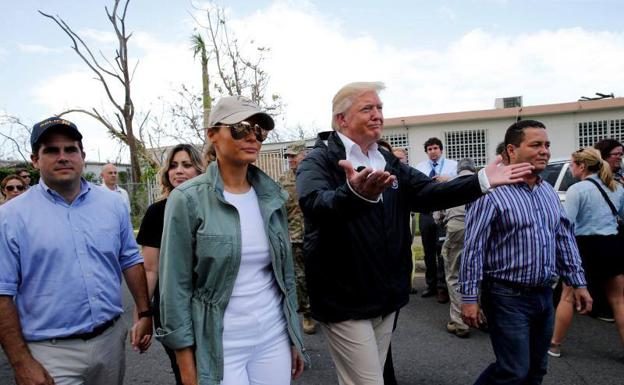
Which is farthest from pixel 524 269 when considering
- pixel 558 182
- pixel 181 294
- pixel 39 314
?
pixel 558 182

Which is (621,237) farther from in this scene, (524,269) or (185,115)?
(185,115)

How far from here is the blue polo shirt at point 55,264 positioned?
82.0 inches

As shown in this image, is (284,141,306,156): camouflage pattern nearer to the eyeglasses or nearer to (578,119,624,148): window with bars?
the eyeglasses

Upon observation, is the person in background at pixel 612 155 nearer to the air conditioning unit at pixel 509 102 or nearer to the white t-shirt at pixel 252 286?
the white t-shirt at pixel 252 286

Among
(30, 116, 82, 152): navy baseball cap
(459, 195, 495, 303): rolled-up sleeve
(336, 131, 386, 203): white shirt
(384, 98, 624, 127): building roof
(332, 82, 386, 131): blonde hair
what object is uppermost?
(384, 98, 624, 127): building roof

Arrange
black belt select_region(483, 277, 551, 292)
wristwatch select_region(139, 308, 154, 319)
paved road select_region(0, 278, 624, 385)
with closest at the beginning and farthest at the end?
wristwatch select_region(139, 308, 154, 319), black belt select_region(483, 277, 551, 292), paved road select_region(0, 278, 624, 385)

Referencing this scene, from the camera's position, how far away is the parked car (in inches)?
254

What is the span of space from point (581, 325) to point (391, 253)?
3.91m

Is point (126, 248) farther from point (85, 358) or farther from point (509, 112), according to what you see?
point (509, 112)

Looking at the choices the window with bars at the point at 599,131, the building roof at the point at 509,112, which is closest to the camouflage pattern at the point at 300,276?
the building roof at the point at 509,112

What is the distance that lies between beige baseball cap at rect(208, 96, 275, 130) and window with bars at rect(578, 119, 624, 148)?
60.0 ft

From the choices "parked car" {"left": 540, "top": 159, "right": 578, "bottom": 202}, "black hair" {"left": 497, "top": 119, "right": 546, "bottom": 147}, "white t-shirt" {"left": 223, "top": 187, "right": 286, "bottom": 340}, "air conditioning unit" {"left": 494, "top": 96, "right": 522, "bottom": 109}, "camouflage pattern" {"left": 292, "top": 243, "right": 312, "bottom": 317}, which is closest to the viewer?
"white t-shirt" {"left": 223, "top": 187, "right": 286, "bottom": 340}

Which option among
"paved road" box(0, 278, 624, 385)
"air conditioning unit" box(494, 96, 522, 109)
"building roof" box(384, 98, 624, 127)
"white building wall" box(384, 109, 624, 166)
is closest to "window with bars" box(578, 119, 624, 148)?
"white building wall" box(384, 109, 624, 166)

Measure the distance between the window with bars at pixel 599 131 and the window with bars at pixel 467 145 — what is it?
3562 millimetres
